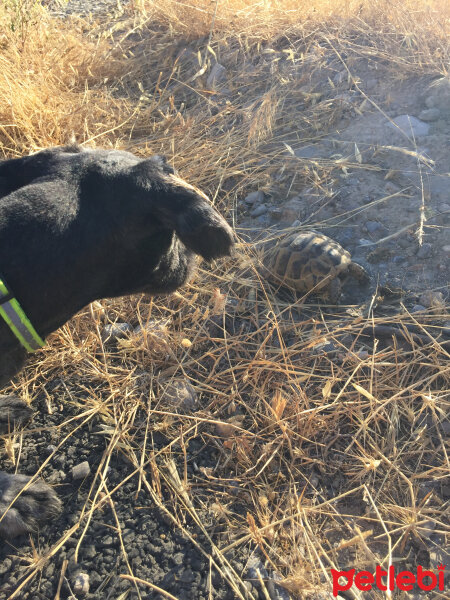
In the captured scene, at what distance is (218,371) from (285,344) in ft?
1.37

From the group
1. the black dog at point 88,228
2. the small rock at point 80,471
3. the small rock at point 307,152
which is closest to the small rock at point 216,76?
the small rock at point 307,152

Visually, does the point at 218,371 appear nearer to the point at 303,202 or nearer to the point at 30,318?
the point at 30,318

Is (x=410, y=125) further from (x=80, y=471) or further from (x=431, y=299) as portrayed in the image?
(x=80, y=471)

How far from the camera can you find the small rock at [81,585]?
1997 millimetres

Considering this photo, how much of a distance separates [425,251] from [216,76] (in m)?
2.83

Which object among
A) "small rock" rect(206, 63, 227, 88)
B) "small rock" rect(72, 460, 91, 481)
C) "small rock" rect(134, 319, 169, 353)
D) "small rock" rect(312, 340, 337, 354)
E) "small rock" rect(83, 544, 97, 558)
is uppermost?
"small rock" rect(206, 63, 227, 88)

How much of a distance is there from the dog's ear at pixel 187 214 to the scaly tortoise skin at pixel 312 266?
1387 millimetres

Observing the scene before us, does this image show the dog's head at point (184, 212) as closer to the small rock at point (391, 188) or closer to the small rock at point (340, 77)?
the small rock at point (391, 188)

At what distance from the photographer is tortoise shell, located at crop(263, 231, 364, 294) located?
3.04 m

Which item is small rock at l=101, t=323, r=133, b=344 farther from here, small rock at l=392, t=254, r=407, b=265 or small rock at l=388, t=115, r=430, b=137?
small rock at l=388, t=115, r=430, b=137

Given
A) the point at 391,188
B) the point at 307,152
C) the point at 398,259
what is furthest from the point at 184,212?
the point at 307,152

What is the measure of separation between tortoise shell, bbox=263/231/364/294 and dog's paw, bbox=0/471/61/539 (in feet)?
5.70

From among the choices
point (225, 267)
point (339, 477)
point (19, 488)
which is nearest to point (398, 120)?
point (225, 267)

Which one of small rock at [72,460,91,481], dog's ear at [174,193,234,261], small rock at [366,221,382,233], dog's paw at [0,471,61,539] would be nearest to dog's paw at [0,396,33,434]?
dog's paw at [0,471,61,539]
